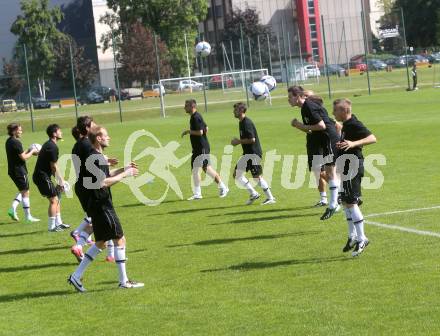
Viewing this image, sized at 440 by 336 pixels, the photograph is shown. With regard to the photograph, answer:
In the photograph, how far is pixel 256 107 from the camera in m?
55.3

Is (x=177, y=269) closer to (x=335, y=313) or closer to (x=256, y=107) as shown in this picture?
(x=335, y=313)

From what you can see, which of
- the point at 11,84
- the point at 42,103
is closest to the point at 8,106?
the point at 11,84

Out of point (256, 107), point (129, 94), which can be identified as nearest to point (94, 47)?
point (129, 94)

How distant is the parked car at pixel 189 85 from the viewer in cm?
6850

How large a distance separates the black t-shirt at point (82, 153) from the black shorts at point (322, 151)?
189 inches

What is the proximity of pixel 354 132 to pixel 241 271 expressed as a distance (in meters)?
2.33

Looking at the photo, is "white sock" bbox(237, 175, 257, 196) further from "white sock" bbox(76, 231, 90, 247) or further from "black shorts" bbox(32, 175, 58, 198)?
"white sock" bbox(76, 231, 90, 247)

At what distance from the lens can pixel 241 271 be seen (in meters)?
11.7

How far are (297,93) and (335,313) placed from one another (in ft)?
21.3

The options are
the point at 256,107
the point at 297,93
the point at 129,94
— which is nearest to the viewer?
the point at 297,93

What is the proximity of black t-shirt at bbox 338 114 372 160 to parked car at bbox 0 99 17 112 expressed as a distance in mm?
45837

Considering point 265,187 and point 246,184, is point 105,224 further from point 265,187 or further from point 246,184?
point 246,184

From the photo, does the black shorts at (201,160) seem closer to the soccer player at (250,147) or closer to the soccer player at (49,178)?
the soccer player at (250,147)

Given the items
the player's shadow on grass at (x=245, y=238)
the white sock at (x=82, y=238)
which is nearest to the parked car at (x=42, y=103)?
the player's shadow on grass at (x=245, y=238)
